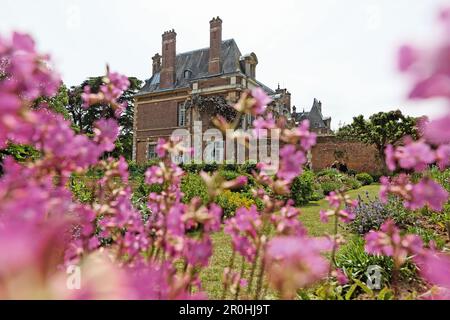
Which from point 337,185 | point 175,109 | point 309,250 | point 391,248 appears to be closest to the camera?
point 309,250

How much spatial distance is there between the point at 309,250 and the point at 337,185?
19156 mm

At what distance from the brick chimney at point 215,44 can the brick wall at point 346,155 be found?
11.7 meters

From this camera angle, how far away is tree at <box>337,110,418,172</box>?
89.6ft

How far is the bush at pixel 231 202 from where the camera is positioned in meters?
10.0

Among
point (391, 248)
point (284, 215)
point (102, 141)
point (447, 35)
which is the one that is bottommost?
point (391, 248)

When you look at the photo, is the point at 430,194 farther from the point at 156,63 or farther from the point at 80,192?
the point at 156,63

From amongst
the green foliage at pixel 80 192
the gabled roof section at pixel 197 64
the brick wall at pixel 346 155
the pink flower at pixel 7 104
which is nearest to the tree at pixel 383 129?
the brick wall at pixel 346 155

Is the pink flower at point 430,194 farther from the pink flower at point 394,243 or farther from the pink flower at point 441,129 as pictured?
the pink flower at point 441,129

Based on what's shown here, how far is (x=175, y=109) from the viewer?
26.2 m

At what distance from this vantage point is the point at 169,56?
26.7 metres

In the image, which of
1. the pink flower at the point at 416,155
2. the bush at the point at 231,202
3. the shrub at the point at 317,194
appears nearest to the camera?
the pink flower at the point at 416,155

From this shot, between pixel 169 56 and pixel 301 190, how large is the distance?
17.1 metres
